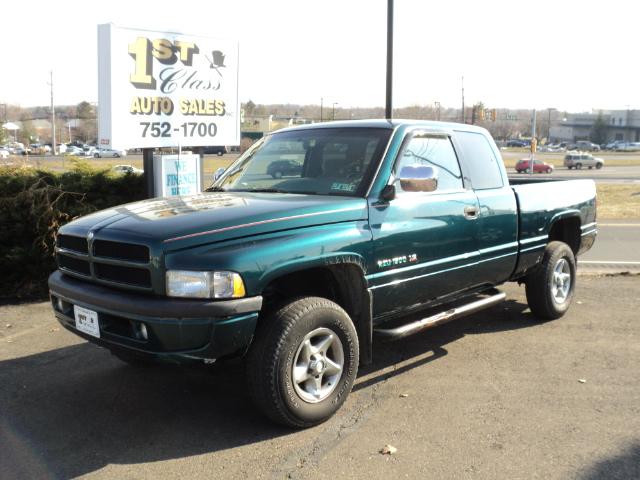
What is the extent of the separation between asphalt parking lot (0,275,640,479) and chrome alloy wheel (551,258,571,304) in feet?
1.96

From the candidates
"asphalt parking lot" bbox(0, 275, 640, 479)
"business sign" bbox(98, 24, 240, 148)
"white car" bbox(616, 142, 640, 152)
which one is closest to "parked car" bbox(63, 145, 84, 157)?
"business sign" bbox(98, 24, 240, 148)

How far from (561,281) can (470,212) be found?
2067 millimetres

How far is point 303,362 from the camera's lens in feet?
12.6

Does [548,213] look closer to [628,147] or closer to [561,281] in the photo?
[561,281]

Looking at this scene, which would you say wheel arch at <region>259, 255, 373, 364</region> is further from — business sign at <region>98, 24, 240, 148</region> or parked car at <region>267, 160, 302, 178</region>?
business sign at <region>98, 24, 240, 148</region>

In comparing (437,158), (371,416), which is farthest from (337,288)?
(437,158)

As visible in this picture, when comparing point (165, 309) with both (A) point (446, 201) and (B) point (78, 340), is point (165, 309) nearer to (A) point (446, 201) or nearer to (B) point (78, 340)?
(A) point (446, 201)

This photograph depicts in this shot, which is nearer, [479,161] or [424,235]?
[424,235]

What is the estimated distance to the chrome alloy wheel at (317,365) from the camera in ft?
12.5

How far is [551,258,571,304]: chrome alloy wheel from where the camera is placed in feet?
20.8

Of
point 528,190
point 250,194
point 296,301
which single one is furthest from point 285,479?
point 528,190

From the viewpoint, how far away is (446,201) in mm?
4789

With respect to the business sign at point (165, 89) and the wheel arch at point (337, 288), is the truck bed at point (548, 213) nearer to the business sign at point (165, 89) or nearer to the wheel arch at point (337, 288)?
the wheel arch at point (337, 288)

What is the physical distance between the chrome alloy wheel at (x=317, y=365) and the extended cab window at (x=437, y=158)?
1.42 meters
